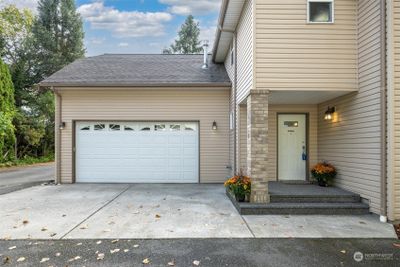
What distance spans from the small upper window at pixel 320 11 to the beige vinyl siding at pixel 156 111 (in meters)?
3.78

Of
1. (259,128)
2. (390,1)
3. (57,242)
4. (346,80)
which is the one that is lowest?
(57,242)

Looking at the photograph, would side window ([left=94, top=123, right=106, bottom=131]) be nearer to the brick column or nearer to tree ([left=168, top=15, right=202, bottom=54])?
the brick column

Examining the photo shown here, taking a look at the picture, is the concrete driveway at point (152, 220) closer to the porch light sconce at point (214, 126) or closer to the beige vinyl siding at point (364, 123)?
the beige vinyl siding at point (364, 123)

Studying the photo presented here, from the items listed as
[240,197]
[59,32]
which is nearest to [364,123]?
[240,197]

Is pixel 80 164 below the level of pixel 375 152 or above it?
below

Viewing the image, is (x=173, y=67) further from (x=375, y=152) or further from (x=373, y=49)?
(x=375, y=152)

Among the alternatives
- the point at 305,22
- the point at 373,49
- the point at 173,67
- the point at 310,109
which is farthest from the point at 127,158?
the point at 373,49

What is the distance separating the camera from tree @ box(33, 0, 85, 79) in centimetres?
2083

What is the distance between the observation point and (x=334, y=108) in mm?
6543

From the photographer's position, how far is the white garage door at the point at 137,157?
8.84 metres

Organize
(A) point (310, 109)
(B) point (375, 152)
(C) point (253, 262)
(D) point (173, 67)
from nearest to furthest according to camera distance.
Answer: (C) point (253, 262)
(B) point (375, 152)
(A) point (310, 109)
(D) point (173, 67)

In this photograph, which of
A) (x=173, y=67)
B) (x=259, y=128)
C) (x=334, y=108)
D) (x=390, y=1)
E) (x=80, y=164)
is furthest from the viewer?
(x=173, y=67)

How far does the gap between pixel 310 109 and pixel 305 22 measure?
9.27 ft

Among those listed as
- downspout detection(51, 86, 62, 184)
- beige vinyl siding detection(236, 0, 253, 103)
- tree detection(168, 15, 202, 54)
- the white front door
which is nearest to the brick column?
beige vinyl siding detection(236, 0, 253, 103)
